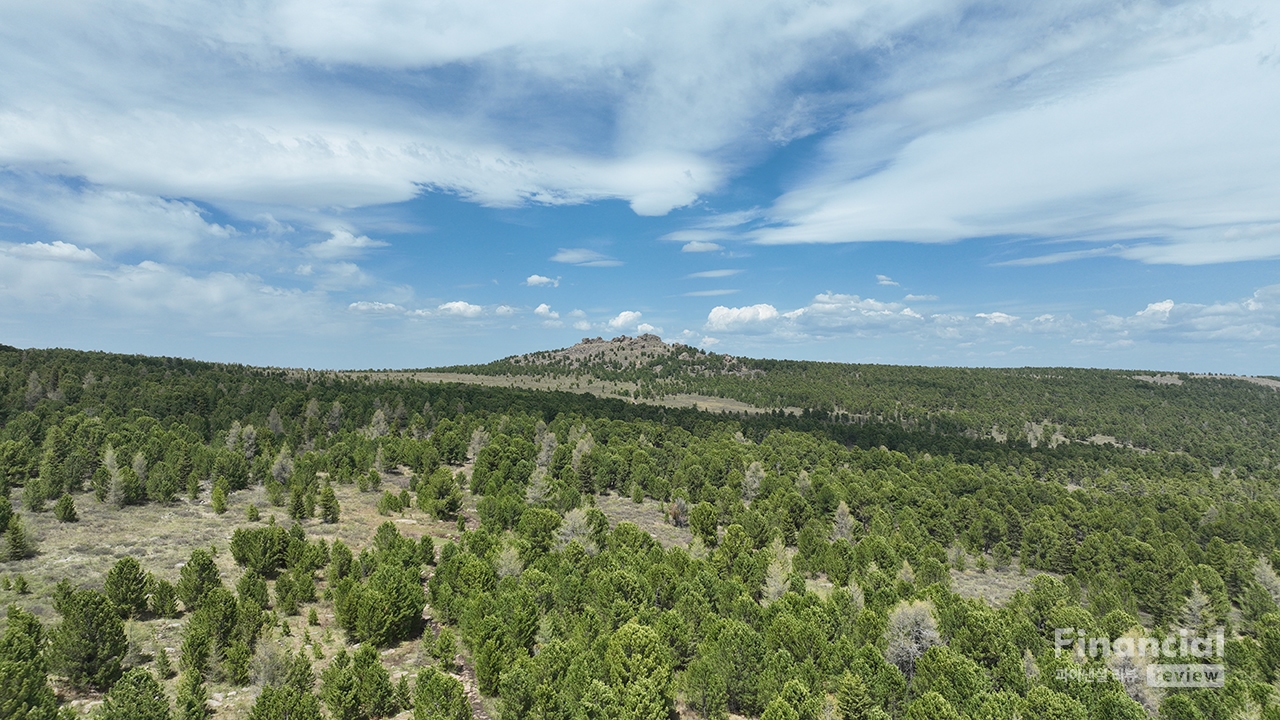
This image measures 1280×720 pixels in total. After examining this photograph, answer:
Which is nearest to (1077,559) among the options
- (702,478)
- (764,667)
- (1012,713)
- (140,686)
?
(702,478)

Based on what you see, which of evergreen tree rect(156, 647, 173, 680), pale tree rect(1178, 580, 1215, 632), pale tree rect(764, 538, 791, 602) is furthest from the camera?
pale tree rect(1178, 580, 1215, 632)

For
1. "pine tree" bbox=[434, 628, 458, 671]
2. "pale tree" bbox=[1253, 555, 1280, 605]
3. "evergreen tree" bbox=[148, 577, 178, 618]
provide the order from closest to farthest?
"pine tree" bbox=[434, 628, 458, 671] → "evergreen tree" bbox=[148, 577, 178, 618] → "pale tree" bbox=[1253, 555, 1280, 605]

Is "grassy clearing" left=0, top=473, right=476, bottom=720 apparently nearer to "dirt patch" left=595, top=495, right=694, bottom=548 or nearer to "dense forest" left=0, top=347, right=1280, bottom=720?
"dense forest" left=0, top=347, right=1280, bottom=720

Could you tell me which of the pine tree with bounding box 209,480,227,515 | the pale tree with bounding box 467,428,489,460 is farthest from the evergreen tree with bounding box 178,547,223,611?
the pale tree with bounding box 467,428,489,460

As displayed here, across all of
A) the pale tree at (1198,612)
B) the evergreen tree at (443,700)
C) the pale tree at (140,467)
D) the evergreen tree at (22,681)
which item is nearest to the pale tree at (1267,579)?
the pale tree at (1198,612)

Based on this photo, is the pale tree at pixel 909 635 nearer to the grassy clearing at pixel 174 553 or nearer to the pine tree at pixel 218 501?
Result: the grassy clearing at pixel 174 553

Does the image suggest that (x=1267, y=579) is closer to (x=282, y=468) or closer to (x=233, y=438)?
(x=282, y=468)

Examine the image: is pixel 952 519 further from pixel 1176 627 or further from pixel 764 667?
pixel 764 667
